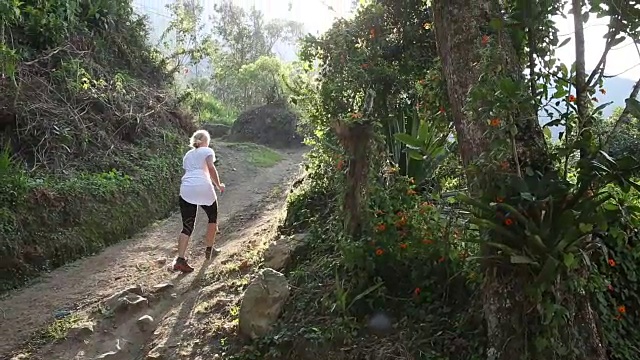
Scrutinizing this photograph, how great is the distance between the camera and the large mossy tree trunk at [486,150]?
9.20 feet

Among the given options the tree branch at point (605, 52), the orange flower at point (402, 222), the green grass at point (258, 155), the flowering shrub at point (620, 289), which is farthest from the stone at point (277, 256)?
the green grass at point (258, 155)

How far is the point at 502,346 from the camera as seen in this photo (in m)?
2.86

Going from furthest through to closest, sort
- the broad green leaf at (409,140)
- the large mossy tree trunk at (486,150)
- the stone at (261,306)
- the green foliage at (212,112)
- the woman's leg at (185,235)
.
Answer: the green foliage at (212,112) < the woman's leg at (185,235) < the broad green leaf at (409,140) < the stone at (261,306) < the large mossy tree trunk at (486,150)

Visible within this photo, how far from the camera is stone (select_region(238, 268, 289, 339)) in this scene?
3902 mm

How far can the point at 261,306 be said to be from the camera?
3.96 metres

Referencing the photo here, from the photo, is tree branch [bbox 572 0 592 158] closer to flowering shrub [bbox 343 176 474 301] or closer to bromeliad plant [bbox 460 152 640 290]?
bromeliad plant [bbox 460 152 640 290]

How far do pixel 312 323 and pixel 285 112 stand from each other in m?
13.5

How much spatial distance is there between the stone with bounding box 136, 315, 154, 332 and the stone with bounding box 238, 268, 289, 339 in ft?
3.15

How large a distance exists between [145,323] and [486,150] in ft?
10.1

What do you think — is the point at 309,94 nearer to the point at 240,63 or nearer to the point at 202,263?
the point at 202,263

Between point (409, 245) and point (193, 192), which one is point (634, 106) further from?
point (193, 192)

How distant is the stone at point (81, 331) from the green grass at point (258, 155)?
7.74 m

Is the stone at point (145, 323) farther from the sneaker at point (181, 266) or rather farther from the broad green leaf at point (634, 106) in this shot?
the broad green leaf at point (634, 106)

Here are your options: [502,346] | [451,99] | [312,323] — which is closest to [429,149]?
[451,99]
